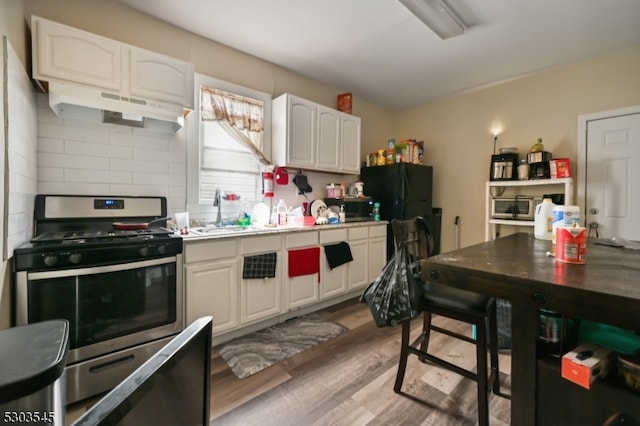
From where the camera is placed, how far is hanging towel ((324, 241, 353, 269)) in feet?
9.69

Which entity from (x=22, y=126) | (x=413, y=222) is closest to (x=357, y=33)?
(x=413, y=222)

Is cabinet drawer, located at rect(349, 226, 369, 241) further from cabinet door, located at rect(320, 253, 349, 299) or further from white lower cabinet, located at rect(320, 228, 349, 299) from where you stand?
cabinet door, located at rect(320, 253, 349, 299)

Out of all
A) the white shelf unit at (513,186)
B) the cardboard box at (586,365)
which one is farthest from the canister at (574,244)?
the white shelf unit at (513,186)

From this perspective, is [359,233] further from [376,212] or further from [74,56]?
[74,56]

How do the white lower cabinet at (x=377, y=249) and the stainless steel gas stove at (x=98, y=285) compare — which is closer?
the stainless steel gas stove at (x=98, y=285)

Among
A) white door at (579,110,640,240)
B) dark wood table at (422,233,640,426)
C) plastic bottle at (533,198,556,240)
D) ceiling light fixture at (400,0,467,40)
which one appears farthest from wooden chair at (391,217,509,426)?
white door at (579,110,640,240)

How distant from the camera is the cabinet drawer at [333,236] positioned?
2.92 meters

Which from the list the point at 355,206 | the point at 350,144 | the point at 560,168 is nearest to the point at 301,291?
the point at 355,206

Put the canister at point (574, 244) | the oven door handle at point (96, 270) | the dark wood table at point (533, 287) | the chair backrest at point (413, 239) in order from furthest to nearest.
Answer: the chair backrest at point (413, 239) → the oven door handle at point (96, 270) → the canister at point (574, 244) → the dark wood table at point (533, 287)

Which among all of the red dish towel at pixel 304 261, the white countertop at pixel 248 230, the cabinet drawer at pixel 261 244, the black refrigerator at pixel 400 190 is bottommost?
the red dish towel at pixel 304 261

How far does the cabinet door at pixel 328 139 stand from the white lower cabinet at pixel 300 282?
0.93 meters

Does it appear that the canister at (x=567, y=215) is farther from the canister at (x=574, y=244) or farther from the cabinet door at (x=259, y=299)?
the cabinet door at (x=259, y=299)

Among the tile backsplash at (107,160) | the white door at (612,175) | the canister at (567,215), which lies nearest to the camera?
the canister at (567,215)

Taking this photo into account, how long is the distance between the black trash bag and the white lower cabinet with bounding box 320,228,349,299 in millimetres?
1348
